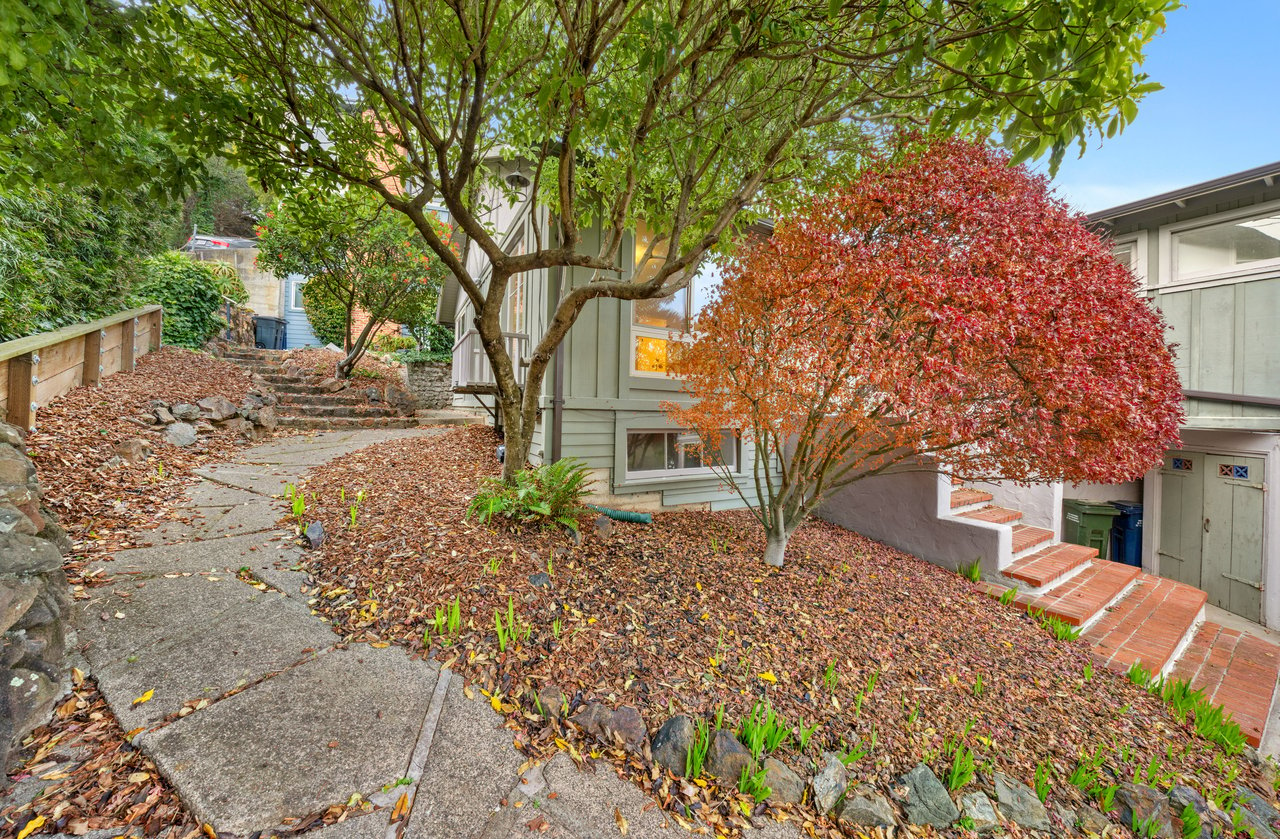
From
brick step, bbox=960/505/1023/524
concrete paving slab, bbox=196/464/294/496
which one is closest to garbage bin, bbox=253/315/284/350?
concrete paving slab, bbox=196/464/294/496

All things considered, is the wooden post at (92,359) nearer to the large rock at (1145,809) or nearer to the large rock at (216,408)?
the large rock at (216,408)

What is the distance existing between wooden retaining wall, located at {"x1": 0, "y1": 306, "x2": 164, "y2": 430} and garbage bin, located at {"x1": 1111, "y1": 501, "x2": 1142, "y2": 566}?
41.2 ft

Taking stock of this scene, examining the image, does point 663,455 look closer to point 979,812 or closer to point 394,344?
point 979,812

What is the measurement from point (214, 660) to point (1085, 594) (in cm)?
683

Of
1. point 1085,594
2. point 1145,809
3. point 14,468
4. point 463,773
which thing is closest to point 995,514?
point 1085,594

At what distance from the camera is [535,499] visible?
344 centimetres

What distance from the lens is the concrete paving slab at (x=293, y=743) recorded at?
1405 mm

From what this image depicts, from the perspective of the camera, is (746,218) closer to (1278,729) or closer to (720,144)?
(720,144)

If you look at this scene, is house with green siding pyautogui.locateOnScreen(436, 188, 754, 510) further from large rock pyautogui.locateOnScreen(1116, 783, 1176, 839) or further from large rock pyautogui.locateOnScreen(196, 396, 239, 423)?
large rock pyautogui.locateOnScreen(1116, 783, 1176, 839)

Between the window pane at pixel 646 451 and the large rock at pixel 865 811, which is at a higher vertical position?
the window pane at pixel 646 451

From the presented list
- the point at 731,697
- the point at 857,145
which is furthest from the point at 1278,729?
the point at 857,145

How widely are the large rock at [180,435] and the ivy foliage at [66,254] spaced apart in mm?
1476

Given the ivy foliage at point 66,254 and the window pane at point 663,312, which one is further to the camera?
the window pane at point 663,312

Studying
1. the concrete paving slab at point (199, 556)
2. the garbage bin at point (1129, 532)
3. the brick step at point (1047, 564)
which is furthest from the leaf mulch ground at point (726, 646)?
the garbage bin at point (1129, 532)
